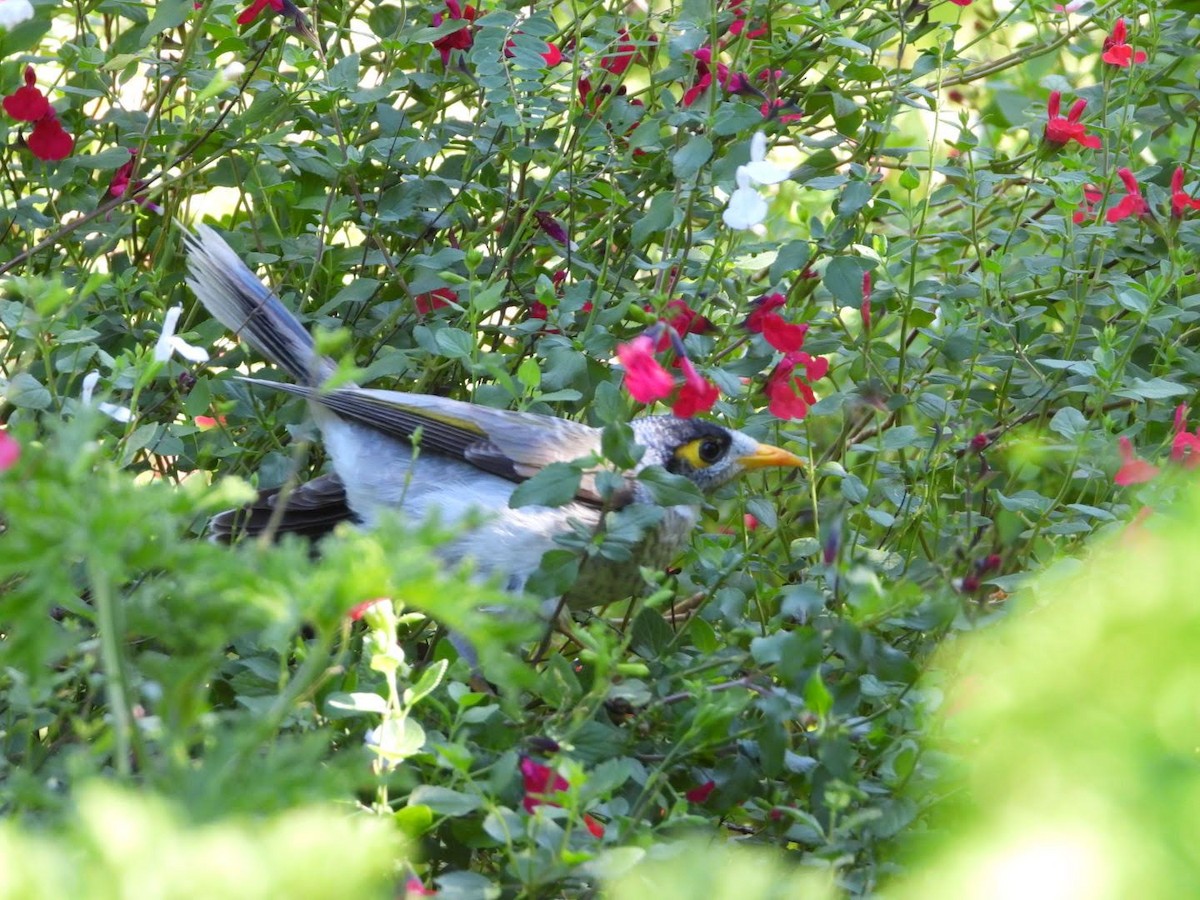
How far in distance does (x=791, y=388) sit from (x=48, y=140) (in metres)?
1.47

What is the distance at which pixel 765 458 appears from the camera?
2773 millimetres

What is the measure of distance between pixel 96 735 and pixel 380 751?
670 mm

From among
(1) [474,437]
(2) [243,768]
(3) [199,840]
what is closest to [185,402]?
(1) [474,437]

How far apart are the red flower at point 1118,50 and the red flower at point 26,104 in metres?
1.94

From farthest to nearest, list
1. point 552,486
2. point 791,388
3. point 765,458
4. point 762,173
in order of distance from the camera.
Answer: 1. point 765,458
2. point 791,388
3. point 762,173
4. point 552,486

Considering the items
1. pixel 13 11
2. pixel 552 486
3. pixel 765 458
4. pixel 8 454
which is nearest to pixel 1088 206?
pixel 765 458

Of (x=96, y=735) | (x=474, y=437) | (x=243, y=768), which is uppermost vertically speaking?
(x=474, y=437)

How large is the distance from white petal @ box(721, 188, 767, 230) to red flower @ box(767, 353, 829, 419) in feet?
1.14

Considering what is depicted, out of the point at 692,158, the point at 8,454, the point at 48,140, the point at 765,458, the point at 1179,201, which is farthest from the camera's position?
the point at 765,458

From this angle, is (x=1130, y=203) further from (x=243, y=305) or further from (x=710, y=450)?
(x=243, y=305)

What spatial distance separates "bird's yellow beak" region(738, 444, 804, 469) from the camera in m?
2.75

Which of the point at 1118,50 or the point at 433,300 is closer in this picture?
the point at 1118,50

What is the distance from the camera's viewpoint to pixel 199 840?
82 centimetres

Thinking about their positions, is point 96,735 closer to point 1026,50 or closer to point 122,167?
point 122,167
